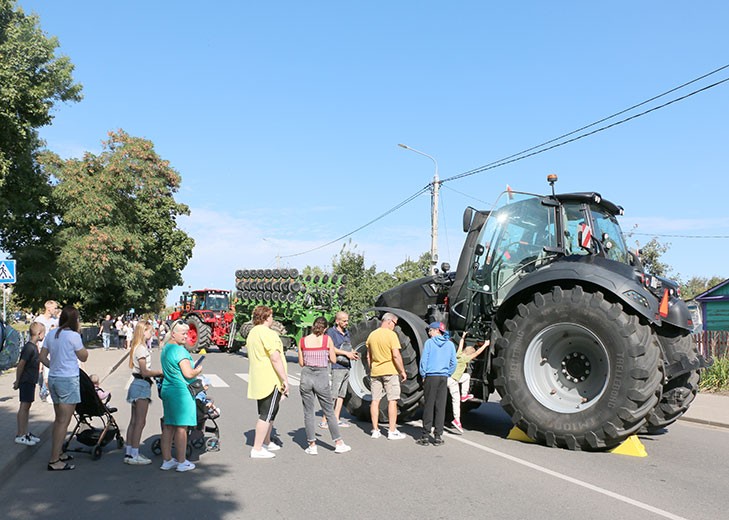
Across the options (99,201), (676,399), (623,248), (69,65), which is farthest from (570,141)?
(99,201)

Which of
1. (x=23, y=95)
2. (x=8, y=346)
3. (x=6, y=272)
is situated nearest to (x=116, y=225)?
(x=23, y=95)

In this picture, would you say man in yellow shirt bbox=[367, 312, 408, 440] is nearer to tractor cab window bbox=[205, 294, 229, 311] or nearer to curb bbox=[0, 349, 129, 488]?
curb bbox=[0, 349, 129, 488]

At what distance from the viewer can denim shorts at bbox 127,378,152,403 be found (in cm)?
703

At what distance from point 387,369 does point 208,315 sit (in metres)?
20.8

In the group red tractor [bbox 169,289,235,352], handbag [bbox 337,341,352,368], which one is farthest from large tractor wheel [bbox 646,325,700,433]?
red tractor [bbox 169,289,235,352]

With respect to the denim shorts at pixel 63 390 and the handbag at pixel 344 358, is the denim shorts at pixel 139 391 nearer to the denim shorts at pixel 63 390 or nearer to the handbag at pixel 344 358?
the denim shorts at pixel 63 390

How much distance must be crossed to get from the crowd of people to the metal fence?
949 cm

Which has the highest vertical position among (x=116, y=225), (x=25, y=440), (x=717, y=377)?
(x=116, y=225)

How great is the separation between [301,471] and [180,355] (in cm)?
178

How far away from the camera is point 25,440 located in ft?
25.1

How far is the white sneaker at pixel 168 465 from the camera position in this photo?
666 cm

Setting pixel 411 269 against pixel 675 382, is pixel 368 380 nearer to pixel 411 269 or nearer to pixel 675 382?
pixel 675 382

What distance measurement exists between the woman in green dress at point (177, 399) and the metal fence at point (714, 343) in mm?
12874

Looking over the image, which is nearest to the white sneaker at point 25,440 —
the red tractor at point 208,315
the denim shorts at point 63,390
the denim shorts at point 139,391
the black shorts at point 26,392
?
the black shorts at point 26,392
